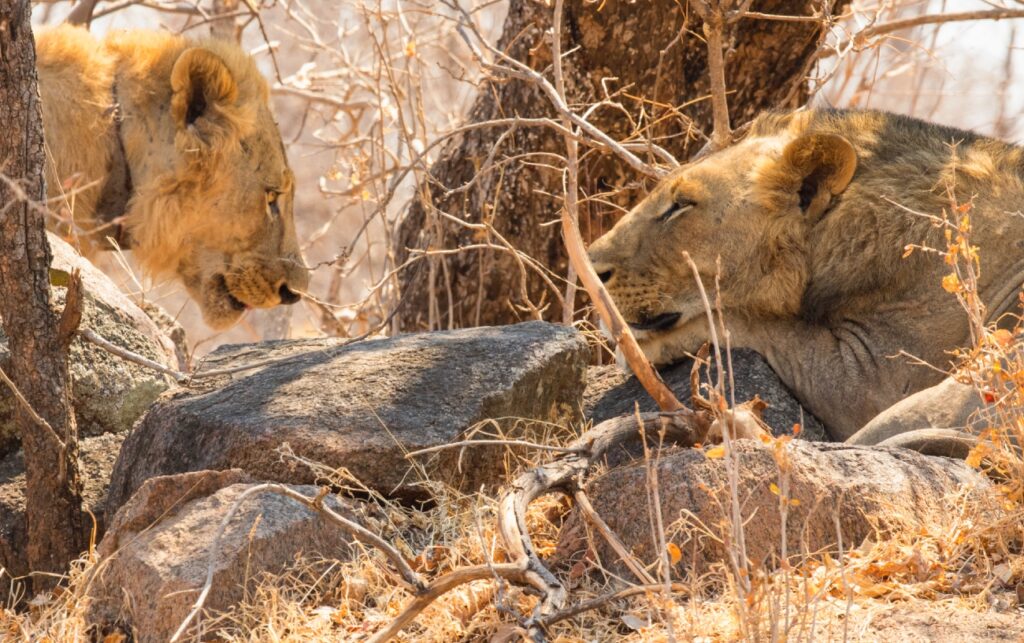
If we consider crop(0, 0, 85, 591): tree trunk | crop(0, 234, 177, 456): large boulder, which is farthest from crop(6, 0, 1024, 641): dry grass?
crop(0, 234, 177, 456): large boulder

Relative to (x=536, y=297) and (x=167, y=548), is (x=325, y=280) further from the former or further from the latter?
(x=167, y=548)

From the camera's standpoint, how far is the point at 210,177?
6.14m

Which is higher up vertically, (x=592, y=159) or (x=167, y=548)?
(x=592, y=159)

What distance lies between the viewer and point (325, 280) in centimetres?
1864

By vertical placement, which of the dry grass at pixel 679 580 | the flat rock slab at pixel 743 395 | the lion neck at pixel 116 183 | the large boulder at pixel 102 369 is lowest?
the dry grass at pixel 679 580

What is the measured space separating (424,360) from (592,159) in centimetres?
221

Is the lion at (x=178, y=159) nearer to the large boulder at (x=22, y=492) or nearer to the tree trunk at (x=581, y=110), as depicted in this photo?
the tree trunk at (x=581, y=110)

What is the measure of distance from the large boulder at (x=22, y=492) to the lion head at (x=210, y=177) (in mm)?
1716

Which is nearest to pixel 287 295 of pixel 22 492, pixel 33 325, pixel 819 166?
pixel 22 492

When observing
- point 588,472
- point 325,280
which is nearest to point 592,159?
point 588,472

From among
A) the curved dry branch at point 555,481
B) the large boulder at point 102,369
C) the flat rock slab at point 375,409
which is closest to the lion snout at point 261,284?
the large boulder at point 102,369

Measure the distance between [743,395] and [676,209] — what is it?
668 mm

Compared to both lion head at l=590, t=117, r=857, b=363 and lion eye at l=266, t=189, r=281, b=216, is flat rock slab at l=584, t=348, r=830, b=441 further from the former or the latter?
lion eye at l=266, t=189, r=281, b=216

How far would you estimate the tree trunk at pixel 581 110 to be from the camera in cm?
606
